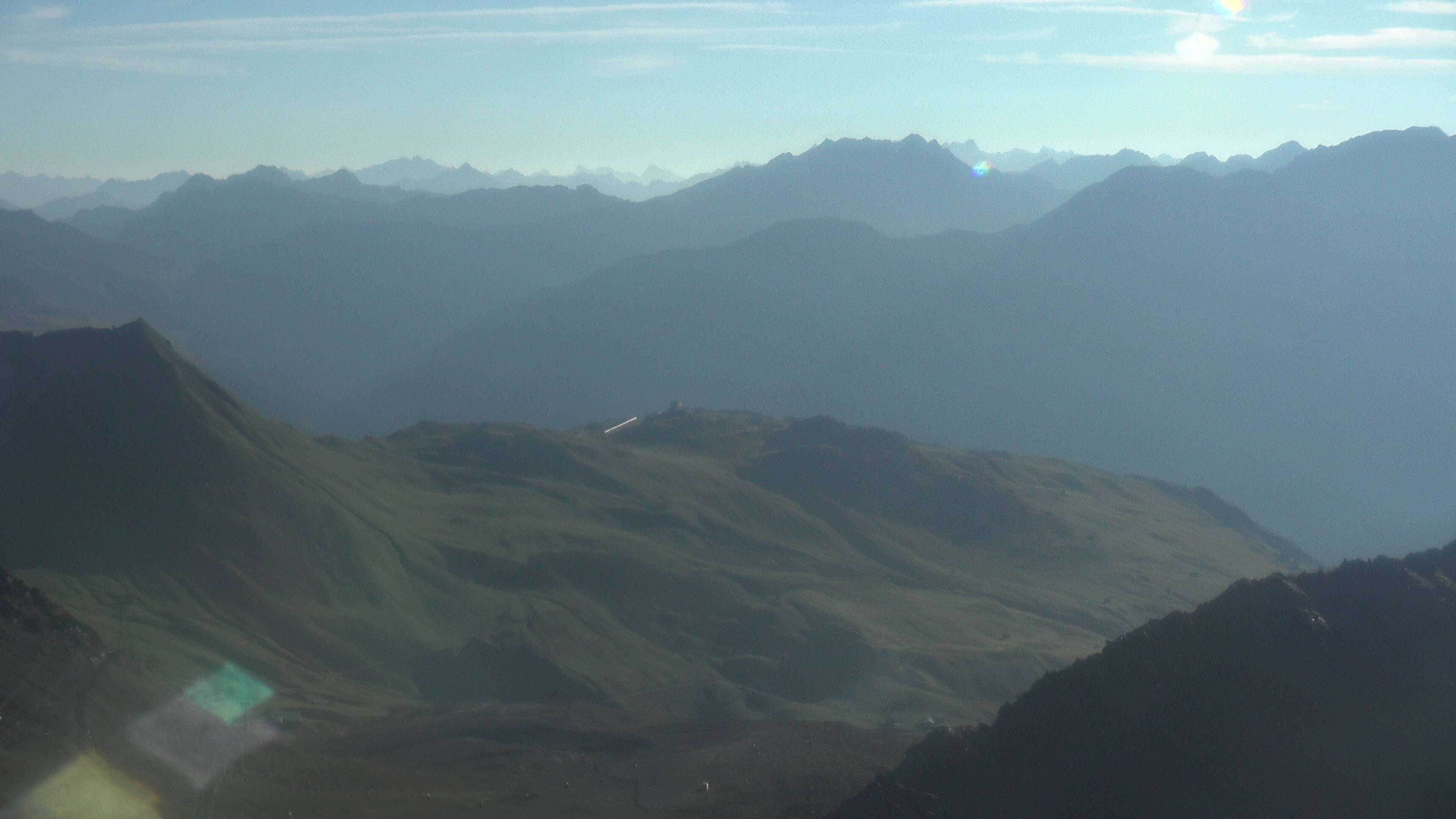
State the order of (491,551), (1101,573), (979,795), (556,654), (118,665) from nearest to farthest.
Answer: (979,795) < (118,665) < (556,654) < (491,551) < (1101,573)

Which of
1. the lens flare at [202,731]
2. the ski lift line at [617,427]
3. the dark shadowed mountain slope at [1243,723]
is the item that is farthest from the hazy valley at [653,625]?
the ski lift line at [617,427]

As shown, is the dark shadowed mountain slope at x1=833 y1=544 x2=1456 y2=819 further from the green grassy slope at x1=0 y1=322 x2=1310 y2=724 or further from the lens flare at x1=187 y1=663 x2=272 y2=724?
the green grassy slope at x1=0 y1=322 x2=1310 y2=724

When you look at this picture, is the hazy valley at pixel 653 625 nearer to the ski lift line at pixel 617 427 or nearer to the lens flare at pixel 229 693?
the lens flare at pixel 229 693

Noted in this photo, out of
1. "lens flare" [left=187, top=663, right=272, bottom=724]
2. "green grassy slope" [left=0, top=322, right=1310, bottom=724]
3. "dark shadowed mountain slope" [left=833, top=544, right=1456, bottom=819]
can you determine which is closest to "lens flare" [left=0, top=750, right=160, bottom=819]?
"lens flare" [left=187, top=663, right=272, bottom=724]

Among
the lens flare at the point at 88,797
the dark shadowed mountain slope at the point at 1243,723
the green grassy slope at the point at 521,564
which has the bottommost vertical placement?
the green grassy slope at the point at 521,564

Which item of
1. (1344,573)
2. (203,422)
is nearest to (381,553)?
(203,422)

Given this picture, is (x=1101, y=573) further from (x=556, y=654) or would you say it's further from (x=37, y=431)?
(x=37, y=431)
